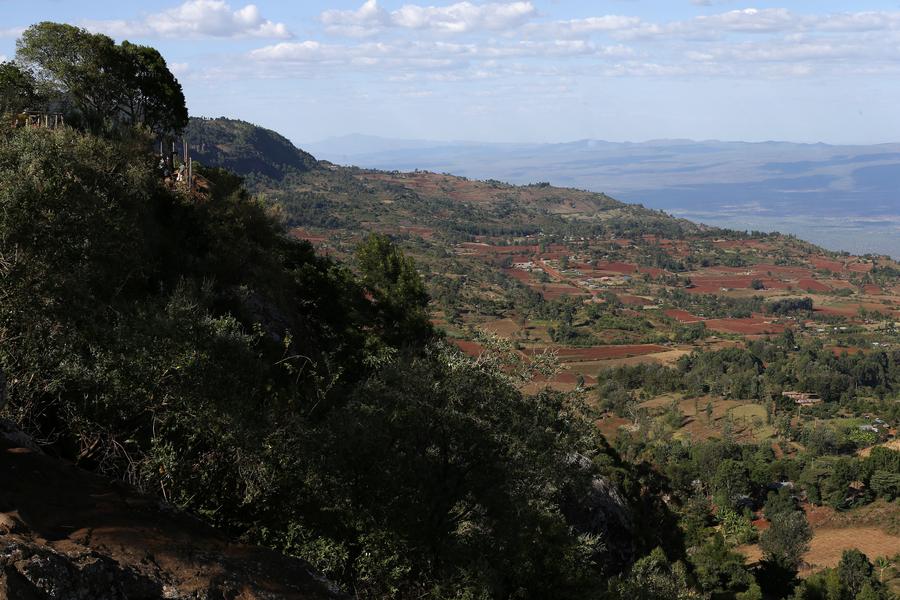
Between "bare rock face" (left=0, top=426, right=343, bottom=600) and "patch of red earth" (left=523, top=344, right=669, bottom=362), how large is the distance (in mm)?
92788

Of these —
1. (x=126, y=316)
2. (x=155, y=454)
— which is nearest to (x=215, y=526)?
(x=155, y=454)

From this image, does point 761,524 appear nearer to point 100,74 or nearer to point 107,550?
point 100,74

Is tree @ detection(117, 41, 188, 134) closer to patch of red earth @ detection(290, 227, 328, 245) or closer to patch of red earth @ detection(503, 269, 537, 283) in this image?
patch of red earth @ detection(290, 227, 328, 245)

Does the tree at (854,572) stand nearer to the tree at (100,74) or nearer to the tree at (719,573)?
the tree at (719,573)

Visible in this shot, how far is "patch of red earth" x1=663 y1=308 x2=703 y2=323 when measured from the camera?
5064 inches

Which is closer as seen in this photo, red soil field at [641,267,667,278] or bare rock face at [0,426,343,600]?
bare rock face at [0,426,343,600]

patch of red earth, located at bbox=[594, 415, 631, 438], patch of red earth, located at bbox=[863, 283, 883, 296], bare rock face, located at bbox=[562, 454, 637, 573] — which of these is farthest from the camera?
patch of red earth, located at bbox=[863, 283, 883, 296]

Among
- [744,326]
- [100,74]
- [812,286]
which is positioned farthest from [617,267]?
Answer: [100,74]

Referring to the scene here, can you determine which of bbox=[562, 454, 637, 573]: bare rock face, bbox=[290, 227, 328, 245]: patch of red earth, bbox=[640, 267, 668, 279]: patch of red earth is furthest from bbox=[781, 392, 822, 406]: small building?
bbox=[290, 227, 328, 245]: patch of red earth

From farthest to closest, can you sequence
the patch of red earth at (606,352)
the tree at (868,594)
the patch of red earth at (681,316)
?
the patch of red earth at (681,316) → the patch of red earth at (606,352) → the tree at (868,594)

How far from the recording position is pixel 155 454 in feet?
29.0

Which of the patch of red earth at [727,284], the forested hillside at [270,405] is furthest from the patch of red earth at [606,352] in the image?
the forested hillside at [270,405]

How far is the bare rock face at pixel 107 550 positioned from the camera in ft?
18.6

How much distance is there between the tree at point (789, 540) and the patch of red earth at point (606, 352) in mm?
54121
